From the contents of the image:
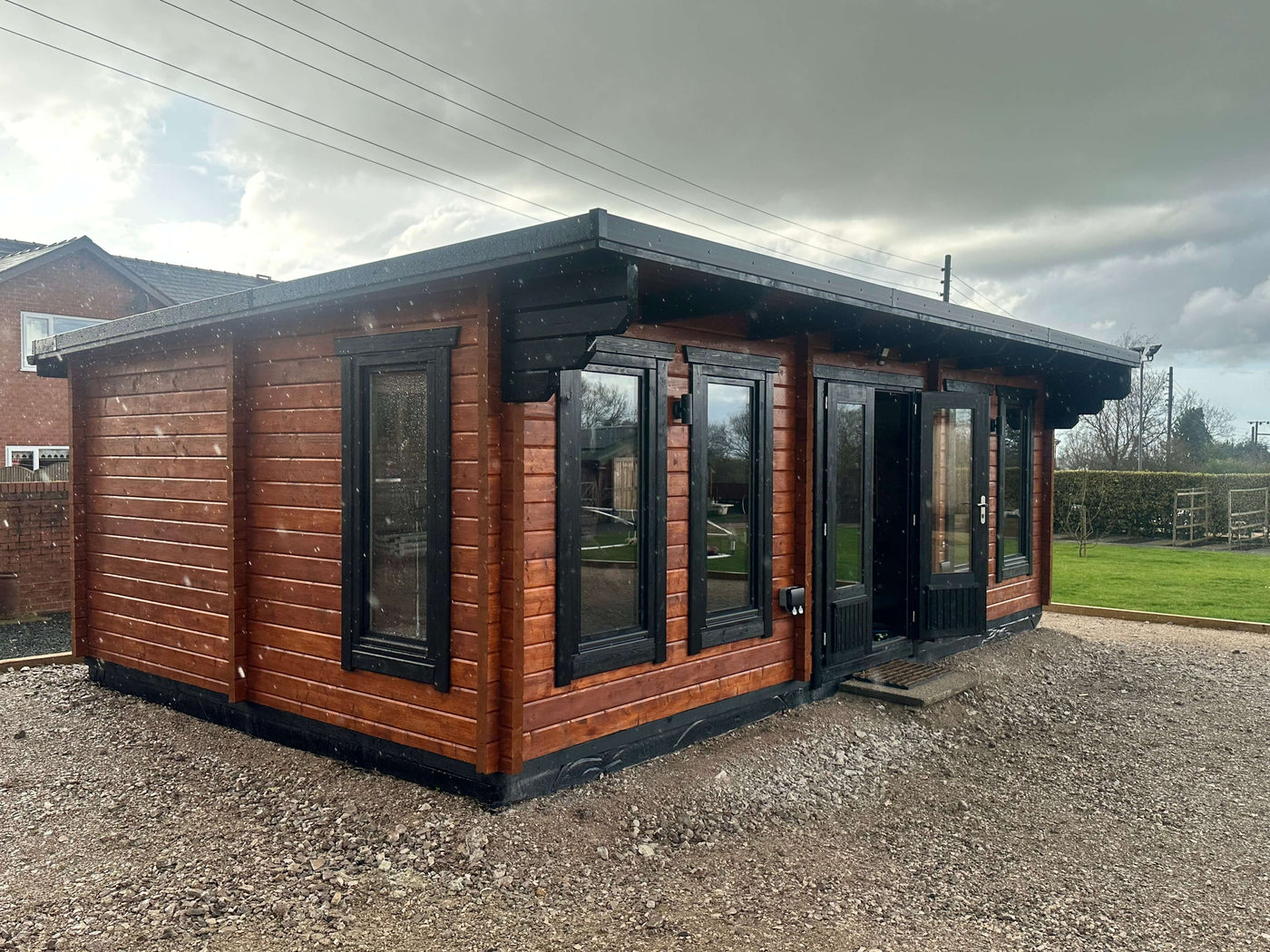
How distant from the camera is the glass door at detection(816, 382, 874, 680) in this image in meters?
6.11

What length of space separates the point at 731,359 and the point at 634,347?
0.89 m

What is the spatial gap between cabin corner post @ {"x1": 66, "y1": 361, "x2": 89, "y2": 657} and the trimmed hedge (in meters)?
19.0

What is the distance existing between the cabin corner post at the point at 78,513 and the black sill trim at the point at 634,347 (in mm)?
4939

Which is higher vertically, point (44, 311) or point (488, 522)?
point (44, 311)

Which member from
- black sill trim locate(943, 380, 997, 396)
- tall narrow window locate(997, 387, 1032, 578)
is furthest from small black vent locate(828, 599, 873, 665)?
tall narrow window locate(997, 387, 1032, 578)

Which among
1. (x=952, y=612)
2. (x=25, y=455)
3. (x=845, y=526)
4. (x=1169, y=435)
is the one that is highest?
(x=1169, y=435)

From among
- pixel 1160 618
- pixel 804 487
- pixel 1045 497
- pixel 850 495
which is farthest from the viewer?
pixel 1160 618

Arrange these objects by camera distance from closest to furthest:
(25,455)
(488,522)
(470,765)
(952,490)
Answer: (488,522) → (470,765) → (952,490) → (25,455)

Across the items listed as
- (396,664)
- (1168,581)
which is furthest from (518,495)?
(1168,581)

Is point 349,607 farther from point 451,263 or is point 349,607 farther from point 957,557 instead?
point 957,557

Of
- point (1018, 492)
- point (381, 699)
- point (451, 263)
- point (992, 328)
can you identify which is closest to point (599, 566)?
point (381, 699)

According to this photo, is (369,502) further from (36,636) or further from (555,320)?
(36,636)

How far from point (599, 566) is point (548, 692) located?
729 mm

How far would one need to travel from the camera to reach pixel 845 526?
6367 millimetres
